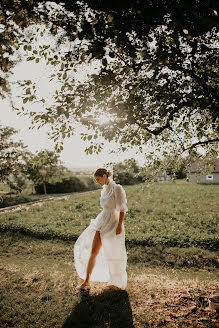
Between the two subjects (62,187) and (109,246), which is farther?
(62,187)

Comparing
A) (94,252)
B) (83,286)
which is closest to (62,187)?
(94,252)

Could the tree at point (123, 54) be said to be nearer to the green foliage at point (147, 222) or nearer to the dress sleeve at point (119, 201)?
the dress sleeve at point (119, 201)

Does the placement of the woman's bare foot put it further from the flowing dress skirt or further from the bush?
the bush

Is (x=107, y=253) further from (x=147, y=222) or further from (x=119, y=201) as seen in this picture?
(x=147, y=222)

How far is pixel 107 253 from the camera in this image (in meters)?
5.07

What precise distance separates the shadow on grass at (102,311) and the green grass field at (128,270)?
0.05 ft

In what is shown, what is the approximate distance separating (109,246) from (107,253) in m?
0.15

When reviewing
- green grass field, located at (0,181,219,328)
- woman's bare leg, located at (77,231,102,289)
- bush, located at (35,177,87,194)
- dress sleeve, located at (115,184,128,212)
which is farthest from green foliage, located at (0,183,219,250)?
bush, located at (35,177,87,194)

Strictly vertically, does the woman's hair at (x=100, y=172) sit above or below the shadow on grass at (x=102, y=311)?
above

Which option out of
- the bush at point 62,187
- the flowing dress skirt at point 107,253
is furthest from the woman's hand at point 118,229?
the bush at point 62,187

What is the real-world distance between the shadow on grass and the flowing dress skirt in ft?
Answer: 1.16

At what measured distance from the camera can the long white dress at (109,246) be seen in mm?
5000

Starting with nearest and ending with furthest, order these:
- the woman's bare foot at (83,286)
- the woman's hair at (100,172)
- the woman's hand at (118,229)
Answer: the woman's bare foot at (83,286) < the woman's hand at (118,229) < the woman's hair at (100,172)

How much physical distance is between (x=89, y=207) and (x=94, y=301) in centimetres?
1215
